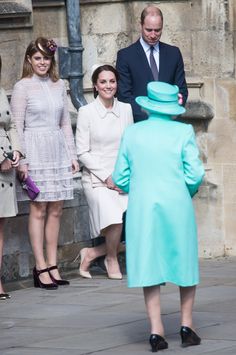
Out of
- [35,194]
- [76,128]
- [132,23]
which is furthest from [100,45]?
[35,194]

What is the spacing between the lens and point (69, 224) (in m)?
12.8

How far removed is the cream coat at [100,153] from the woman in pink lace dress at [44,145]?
14 centimetres

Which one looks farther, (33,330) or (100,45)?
(100,45)

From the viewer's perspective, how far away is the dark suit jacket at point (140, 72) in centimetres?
1243

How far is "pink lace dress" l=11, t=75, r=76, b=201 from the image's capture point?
11.8 meters

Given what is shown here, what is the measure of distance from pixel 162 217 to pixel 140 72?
362 centimetres

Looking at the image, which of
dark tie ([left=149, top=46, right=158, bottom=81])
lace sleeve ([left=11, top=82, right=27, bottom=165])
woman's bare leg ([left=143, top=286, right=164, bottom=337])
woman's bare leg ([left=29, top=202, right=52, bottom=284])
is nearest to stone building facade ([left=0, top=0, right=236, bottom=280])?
dark tie ([left=149, top=46, right=158, bottom=81])

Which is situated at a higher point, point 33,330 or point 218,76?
point 218,76

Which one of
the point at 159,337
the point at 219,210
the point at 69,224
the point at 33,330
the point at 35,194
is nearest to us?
the point at 159,337

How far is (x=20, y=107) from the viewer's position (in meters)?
11.7

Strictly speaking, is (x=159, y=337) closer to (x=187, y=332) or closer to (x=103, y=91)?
(x=187, y=332)

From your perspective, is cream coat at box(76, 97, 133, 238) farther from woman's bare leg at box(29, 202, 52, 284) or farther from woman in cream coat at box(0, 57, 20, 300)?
woman in cream coat at box(0, 57, 20, 300)

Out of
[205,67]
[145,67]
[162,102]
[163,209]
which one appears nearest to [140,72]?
[145,67]

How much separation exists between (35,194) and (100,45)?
2446 mm
